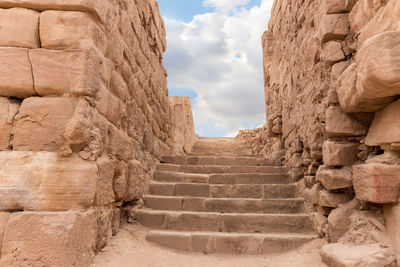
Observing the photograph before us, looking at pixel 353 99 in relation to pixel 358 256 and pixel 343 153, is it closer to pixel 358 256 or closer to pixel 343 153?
pixel 343 153

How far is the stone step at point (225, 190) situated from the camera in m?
3.71

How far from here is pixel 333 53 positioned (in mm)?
2691

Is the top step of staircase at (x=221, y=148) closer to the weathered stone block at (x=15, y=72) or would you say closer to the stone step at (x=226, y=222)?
the stone step at (x=226, y=222)

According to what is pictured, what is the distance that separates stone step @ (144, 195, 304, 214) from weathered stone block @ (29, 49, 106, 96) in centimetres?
188

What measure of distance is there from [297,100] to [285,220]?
173cm

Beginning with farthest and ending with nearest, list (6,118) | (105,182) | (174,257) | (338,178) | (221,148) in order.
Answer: (221,148) → (174,257) → (338,178) → (105,182) → (6,118)

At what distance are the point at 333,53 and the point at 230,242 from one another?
84.4 inches

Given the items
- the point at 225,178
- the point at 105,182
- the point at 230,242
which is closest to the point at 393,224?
the point at 230,242

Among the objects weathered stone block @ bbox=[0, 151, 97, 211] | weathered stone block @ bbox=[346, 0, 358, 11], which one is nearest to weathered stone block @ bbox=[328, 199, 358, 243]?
weathered stone block @ bbox=[346, 0, 358, 11]

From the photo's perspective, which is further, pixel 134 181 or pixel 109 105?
pixel 134 181

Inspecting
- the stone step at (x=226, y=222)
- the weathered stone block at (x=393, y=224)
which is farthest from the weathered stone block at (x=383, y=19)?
the stone step at (x=226, y=222)

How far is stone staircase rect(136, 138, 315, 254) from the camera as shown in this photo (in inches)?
109

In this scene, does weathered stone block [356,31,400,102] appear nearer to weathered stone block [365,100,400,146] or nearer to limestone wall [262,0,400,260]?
limestone wall [262,0,400,260]

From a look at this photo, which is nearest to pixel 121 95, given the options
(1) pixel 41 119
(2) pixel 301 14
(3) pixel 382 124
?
(1) pixel 41 119
